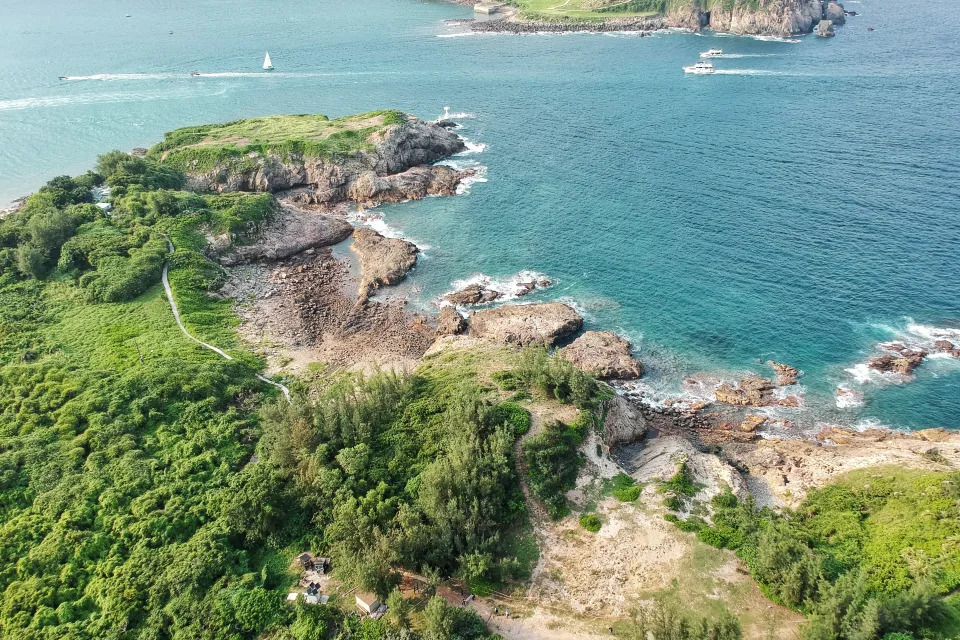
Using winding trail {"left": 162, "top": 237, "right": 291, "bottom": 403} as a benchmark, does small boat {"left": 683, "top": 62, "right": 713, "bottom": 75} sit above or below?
above

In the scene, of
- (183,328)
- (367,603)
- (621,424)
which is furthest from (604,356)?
(183,328)

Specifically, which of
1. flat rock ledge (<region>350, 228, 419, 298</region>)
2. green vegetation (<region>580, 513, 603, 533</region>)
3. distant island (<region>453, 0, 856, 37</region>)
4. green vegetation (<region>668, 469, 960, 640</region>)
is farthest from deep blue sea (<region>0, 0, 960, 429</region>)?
green vegetation (<region>580, 513, 603, 533</region>)

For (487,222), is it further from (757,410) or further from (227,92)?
(227,92)

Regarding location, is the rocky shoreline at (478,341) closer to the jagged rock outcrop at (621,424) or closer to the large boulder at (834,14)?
the jagged rock outcrop at (621,424)

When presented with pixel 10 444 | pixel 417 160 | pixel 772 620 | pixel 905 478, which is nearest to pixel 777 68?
pixel 417 160

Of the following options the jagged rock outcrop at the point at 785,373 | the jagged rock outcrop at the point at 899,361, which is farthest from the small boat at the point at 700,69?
the jagged rock outcrop at the point at 785,373

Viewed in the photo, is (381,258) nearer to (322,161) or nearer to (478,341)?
(478,341)

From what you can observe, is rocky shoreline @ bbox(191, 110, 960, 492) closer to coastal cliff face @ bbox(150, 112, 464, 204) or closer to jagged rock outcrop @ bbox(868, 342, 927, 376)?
jagged rock outcrop @ bbox(868, 342, 927, 376)

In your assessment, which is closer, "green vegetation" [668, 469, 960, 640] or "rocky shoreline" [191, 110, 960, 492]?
"green vegetation" [668, 469, 960, 640]
